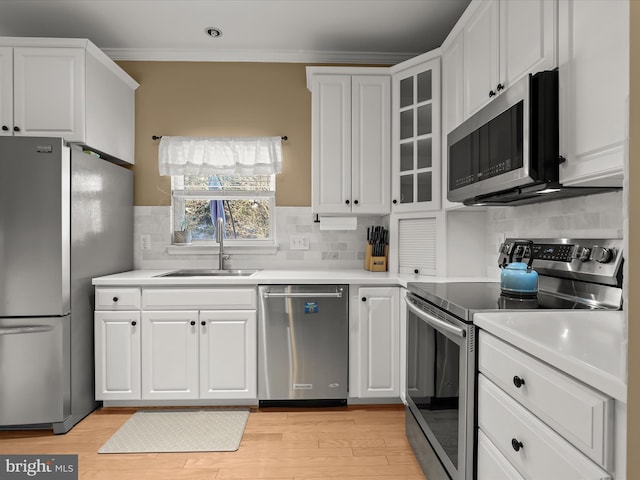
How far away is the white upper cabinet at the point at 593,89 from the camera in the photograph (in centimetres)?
112

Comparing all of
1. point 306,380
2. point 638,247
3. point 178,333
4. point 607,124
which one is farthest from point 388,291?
point 638,247

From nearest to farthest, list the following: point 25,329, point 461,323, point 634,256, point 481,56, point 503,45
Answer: point 634,256 < point 461,323 < point 503,45 < point 481,56 < point 25,329

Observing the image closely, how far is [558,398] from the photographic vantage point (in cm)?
93

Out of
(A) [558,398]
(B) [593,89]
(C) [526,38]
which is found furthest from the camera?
(C) [526,38]

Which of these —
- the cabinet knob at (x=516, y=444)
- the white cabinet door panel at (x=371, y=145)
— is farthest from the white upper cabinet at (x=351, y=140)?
the cabinet knob at (x=516, y=444)

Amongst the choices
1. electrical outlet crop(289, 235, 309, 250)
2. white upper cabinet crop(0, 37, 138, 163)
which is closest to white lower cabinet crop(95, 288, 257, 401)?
electrical outlet crop(289, 235, 309, 250)

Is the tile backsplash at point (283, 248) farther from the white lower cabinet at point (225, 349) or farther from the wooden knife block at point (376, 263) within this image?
the white lower cabinet at point (225, 349)

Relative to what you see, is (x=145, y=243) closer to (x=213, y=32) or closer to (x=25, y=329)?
(x=25, y=329)

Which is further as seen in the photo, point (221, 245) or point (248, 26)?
point (221, 245)

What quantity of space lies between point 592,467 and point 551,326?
0.45 meters

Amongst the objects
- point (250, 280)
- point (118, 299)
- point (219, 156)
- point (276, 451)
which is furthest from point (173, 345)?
point (219, 156)

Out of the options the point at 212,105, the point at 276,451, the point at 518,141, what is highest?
the point at 212,105

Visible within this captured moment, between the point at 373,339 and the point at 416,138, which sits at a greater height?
the point at 416,138

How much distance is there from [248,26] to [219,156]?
38.6 inches
